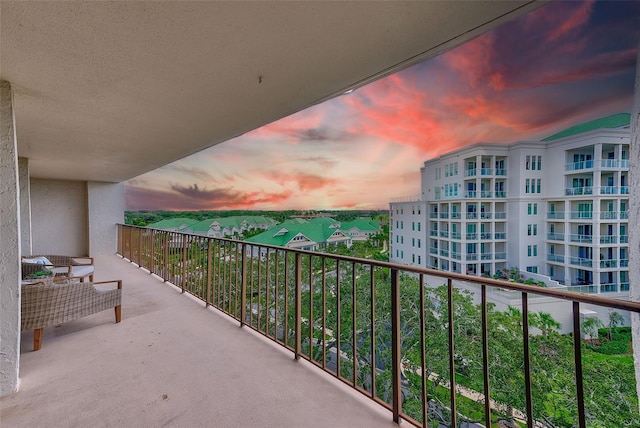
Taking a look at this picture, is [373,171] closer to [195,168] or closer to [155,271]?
[195,168]

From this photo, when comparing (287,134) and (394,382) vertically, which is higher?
(287,134)

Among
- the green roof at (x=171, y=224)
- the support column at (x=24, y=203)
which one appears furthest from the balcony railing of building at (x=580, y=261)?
the support column at (x=24, y=203)

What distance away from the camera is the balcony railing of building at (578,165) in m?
4.97

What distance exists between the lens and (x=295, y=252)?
2381mm

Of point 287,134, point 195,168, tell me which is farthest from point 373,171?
point 195,168

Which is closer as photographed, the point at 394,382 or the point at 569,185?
the point at 394,382

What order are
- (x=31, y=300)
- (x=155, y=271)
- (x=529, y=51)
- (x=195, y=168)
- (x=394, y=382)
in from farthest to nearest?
(x=195, y=168)
(x=529, y=51)
(x=155, y=271)
(x=31, y=300)
(x=394, y=382)

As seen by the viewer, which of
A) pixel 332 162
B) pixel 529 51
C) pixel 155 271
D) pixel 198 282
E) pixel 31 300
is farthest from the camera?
pixel 332 162

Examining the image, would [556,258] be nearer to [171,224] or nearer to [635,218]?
[635,218]

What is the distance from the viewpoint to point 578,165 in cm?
535

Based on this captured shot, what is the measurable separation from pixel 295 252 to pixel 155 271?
4456 millimetres

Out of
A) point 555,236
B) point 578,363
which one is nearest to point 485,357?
point 578,363

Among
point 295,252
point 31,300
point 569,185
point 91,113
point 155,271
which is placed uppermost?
point 91,113

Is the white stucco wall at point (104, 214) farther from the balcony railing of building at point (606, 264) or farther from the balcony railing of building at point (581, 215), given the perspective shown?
the balcony railing of building at point (581, 215)
